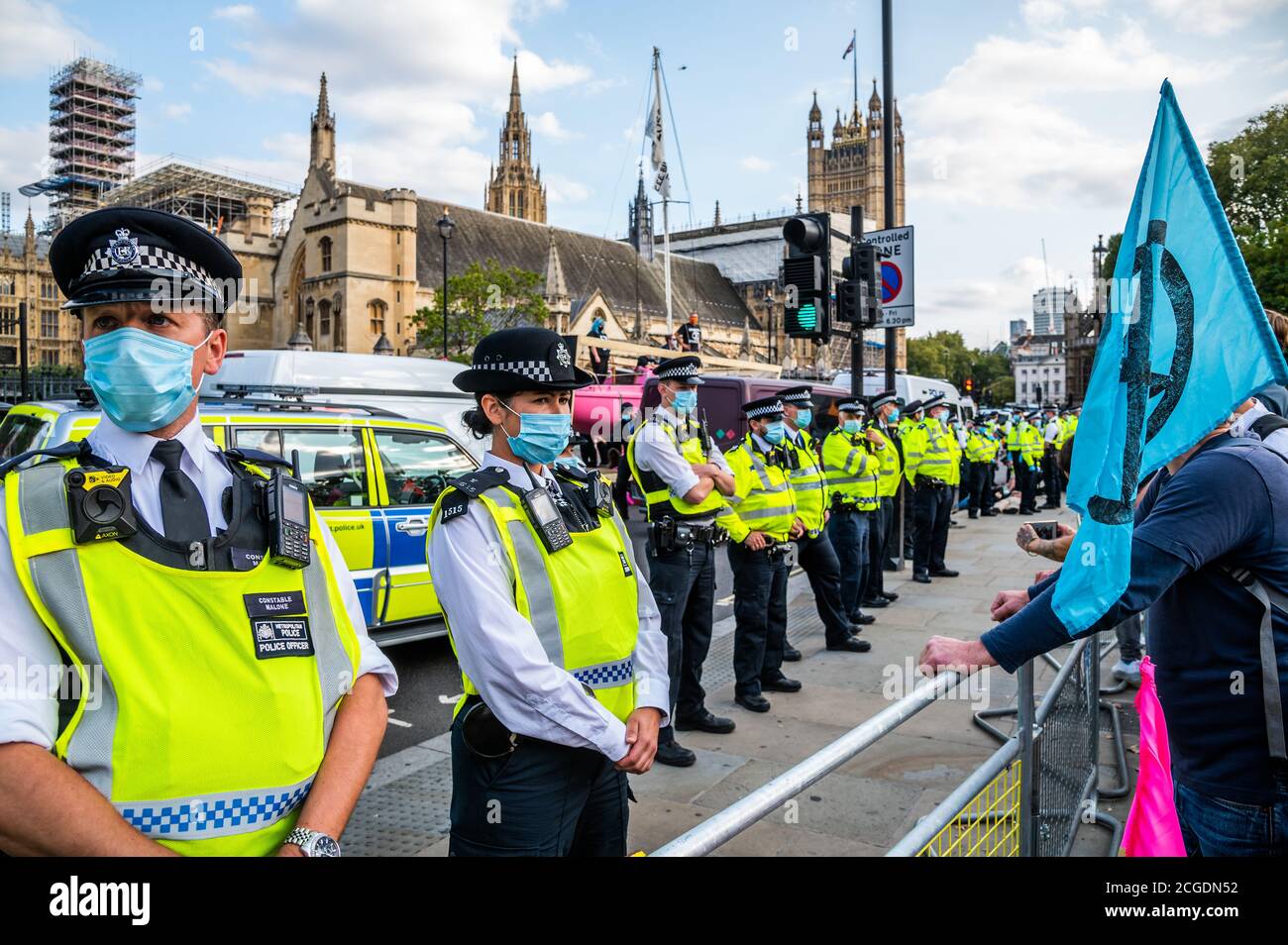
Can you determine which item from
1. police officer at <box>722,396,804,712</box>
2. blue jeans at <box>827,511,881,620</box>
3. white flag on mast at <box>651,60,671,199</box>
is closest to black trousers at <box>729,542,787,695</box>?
police officer at <box>722,396,804,712</box>

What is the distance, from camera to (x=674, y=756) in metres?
5.13

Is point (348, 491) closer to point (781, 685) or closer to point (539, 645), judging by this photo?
point (781, 685)

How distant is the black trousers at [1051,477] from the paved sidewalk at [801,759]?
1374 cm

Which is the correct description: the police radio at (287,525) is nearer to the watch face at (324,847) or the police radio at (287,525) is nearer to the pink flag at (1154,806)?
the watch face at (324,847)

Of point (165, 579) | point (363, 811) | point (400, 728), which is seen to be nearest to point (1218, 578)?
point (165, 579)

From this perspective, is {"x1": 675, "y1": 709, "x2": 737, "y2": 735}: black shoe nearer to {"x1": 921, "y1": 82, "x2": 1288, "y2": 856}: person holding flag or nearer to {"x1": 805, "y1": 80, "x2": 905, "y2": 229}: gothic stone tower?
{"x1": 921, "y1": 82, "x2": 1288, "y2": 856}: person holding flag

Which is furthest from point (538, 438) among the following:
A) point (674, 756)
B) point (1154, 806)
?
point (674, 756)

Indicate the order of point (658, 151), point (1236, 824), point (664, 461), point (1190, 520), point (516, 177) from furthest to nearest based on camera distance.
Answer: point (516, 177) < point (658, 151) < point (664, 461) < point (1236, 824) < point (1190, 520)

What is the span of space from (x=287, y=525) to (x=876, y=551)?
8.50m

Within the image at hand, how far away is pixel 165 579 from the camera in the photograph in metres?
1.57

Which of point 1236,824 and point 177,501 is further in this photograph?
point 1236,824

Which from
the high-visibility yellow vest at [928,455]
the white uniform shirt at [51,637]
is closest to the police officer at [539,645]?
the white uniform shirt at [51,637]
